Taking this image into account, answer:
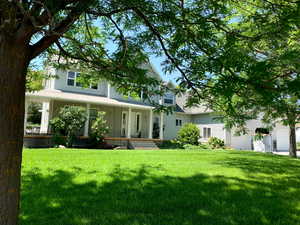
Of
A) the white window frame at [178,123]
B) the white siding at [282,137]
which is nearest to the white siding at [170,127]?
the white window frame at [178,123]

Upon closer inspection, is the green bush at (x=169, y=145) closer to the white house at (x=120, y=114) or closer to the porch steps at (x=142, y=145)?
the white house at (x=120, y=114)

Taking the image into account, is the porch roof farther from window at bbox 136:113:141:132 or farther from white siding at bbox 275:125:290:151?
white siding at bbox 275:125:290:151

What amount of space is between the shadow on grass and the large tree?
1558 millimetres

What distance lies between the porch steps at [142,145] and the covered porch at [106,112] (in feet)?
2.63

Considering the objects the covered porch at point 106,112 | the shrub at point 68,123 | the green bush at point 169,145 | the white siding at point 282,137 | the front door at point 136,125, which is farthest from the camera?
the white siding at point 282,137

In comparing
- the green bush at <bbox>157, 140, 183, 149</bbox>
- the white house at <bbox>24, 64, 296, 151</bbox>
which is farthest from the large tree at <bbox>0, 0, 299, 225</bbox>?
the green bush at <bbox>157, 140, 183, 149</bbox>

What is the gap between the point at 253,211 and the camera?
3996 millimetres

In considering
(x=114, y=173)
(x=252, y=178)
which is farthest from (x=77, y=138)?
(x=252, y=178)

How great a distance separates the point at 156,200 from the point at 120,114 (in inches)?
640

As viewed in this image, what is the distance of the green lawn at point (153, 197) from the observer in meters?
3.60

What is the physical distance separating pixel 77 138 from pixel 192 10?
14424 mm

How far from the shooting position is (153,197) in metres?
4.60

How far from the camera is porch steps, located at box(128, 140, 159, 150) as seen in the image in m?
18.4

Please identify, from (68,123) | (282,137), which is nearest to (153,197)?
(68,123)
